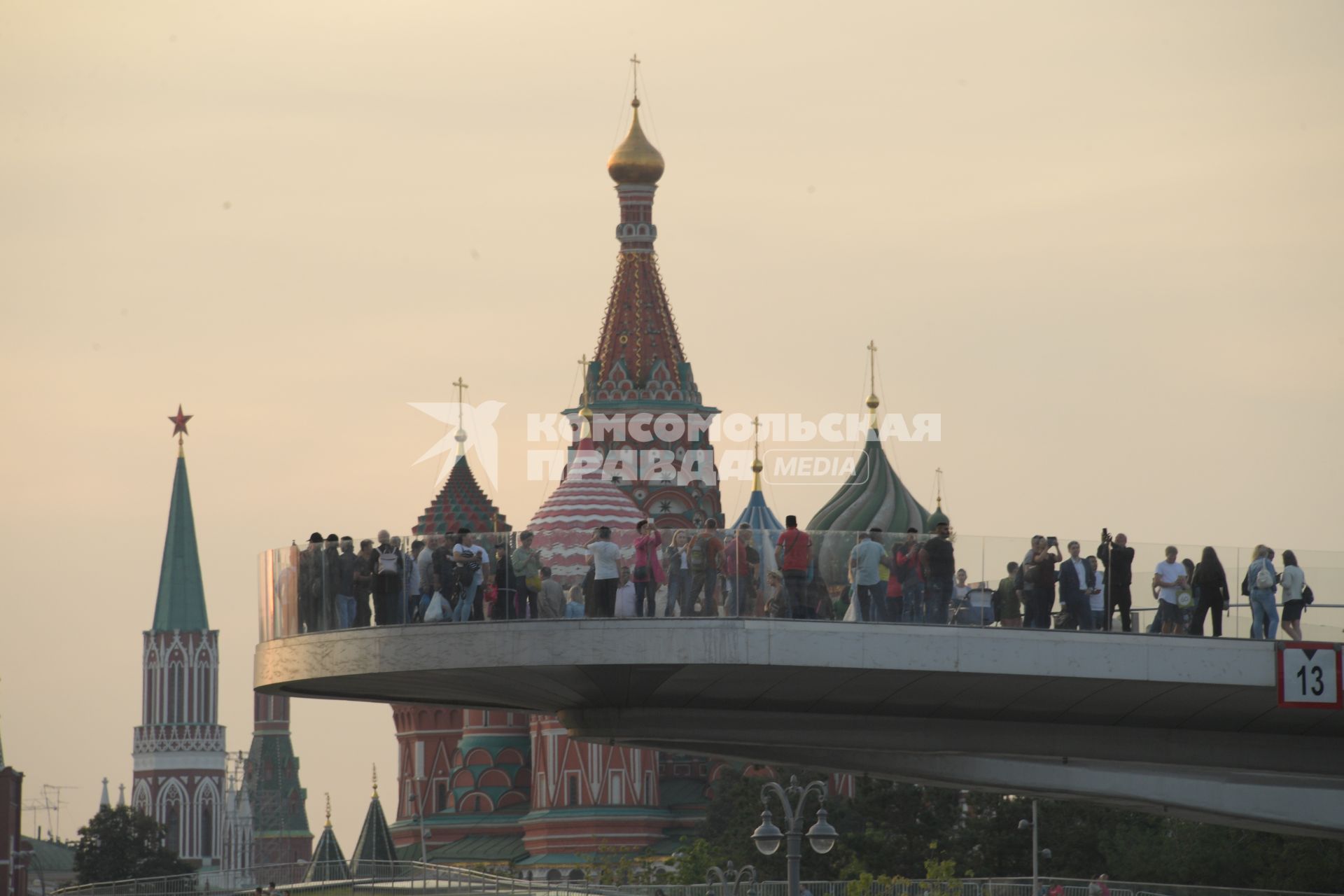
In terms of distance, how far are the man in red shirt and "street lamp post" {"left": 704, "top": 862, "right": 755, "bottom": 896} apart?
427 inches

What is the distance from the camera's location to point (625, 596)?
38219mm

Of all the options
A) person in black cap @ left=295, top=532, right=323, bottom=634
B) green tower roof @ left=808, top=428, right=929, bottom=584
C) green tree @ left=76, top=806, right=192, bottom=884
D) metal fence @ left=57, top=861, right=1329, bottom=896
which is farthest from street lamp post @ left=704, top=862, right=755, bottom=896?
green tree @ left=76, top=806, right=192, bottom=884

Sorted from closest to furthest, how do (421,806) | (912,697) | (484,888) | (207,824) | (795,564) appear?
(795,564)
(912,697)
(484,888)
(421,806)
(207,824)

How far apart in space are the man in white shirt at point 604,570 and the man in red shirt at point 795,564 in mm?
2243

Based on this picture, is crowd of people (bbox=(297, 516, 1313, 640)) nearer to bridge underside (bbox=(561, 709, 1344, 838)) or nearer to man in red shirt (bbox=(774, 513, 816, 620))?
man in red shirt (bbox=(774, 513, 816, 620))

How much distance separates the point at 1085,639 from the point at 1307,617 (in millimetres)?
3509

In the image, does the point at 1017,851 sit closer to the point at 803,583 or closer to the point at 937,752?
the point at 937,752

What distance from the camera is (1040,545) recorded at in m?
38.6

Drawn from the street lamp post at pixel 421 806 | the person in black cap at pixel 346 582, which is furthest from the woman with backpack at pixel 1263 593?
the street lamp post at pixel 421 806

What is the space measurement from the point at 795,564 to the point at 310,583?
7.82 metres

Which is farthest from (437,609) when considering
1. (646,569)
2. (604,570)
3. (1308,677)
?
(1308,677)

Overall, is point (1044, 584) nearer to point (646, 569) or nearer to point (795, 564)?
A: point (795, 564)

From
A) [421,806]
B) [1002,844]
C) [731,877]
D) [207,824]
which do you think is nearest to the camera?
[1002,844]

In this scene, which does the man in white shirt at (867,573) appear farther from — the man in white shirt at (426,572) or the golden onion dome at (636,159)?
the golden onion dome at (636,159)
